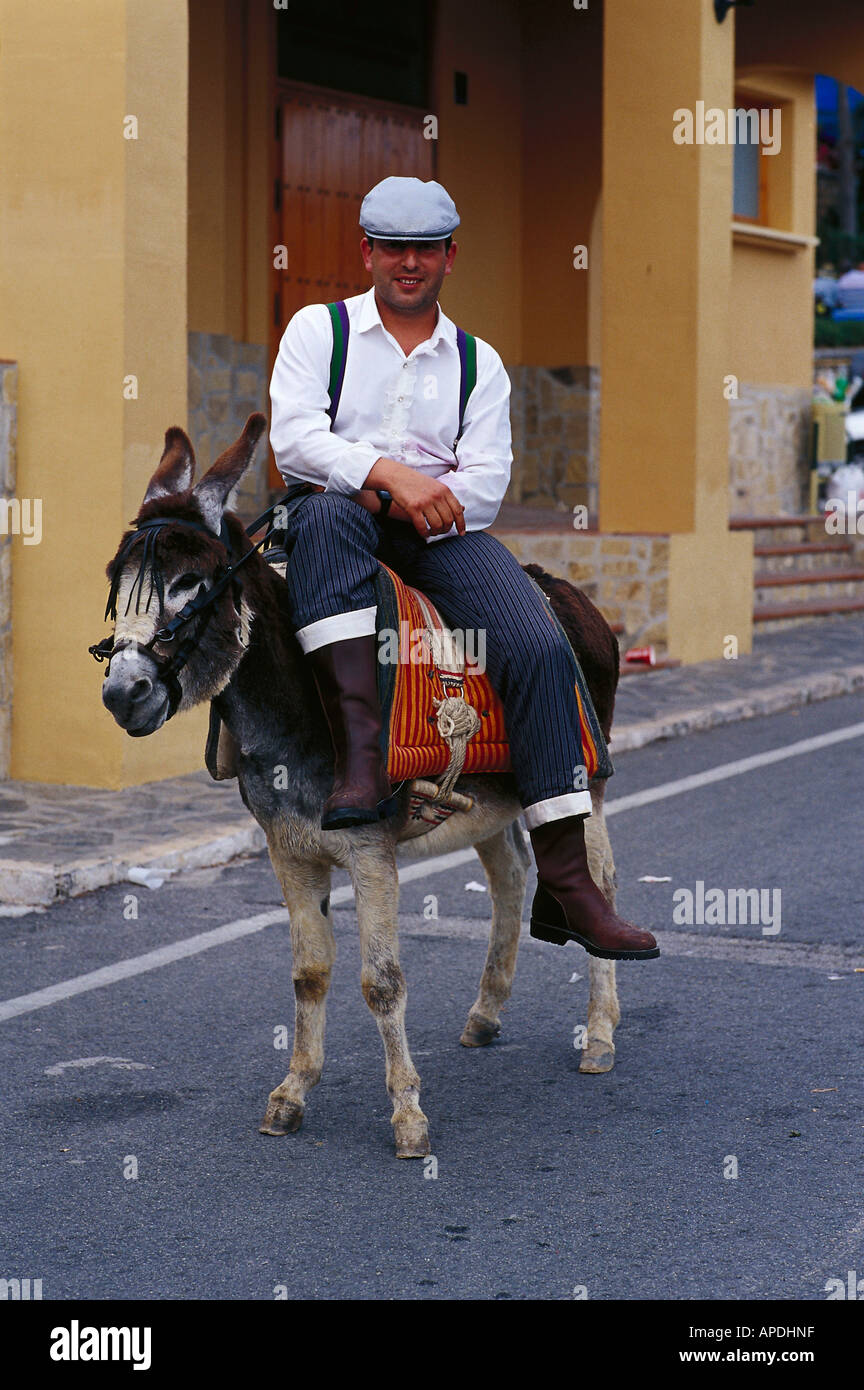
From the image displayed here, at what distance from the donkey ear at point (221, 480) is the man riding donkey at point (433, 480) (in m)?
0.27

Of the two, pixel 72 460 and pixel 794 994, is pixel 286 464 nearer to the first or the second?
pixel 794 994

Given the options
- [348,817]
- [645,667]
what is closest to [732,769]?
[645,667]

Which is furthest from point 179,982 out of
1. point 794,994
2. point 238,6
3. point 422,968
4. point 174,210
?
point 238,6

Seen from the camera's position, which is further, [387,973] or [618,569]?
[618,569]

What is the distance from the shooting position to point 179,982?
590 centimetres

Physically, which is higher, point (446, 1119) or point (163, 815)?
point (163, 815)

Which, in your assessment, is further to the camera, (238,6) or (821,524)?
(821,524)

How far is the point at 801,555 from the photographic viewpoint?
16531 millimetres

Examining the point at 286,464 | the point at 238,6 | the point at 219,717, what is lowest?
the point at 219,717

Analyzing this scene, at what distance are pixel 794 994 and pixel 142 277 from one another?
488cm

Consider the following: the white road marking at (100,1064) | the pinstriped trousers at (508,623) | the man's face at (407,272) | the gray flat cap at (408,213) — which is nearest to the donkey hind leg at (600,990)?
the pinstriped trousers at (508,623)

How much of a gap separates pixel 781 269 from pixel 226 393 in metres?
6.95

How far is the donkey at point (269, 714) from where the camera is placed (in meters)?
4.08

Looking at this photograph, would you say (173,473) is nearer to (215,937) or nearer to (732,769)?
(215,937)
